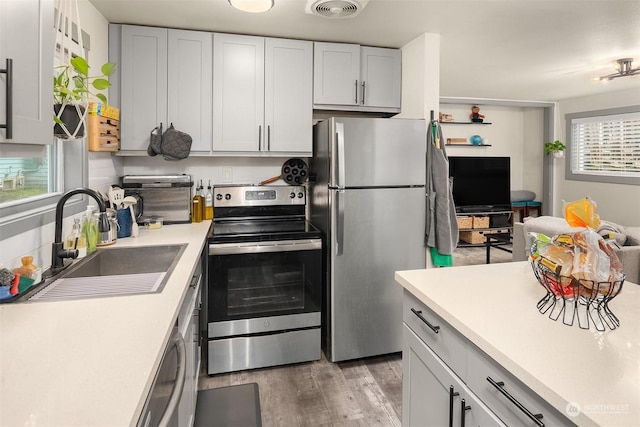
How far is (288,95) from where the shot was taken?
9.04 feet

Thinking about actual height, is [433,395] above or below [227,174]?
below

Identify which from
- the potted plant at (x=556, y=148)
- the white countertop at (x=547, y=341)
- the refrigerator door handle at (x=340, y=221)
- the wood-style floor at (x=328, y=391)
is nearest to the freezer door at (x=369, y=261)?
the refrigerator door handle at (x=340, y=221)

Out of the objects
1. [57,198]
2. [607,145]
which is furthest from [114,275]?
[607,145]

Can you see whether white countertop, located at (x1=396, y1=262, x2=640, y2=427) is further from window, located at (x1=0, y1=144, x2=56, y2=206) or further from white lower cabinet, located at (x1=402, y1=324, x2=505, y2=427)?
window, located at (x1=0, y1=144, x2=56, y2=206)

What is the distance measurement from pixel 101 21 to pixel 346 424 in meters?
2.81

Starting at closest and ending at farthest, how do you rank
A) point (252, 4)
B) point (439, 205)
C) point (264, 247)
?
point (252, 4) → point (264, 247) → point (439, 205)

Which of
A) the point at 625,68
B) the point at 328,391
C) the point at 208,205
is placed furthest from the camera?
the point at 625,68

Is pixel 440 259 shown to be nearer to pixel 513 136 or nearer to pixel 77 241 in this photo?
pixel 77 241

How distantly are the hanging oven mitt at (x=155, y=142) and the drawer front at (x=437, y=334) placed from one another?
190 cm

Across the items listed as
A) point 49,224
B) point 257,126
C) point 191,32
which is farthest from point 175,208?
point 191,32

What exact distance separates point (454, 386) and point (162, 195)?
7.50 feet

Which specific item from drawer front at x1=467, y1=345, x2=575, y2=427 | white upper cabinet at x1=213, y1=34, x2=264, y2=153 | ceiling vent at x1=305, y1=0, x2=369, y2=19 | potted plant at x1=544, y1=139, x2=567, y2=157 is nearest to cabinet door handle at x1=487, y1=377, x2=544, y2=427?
drawer front at x1=467, y1=345, x2=575, y2=427

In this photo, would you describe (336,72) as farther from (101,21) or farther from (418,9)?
(101,21)

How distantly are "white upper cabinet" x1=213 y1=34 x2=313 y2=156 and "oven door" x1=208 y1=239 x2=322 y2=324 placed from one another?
0.76 meters
